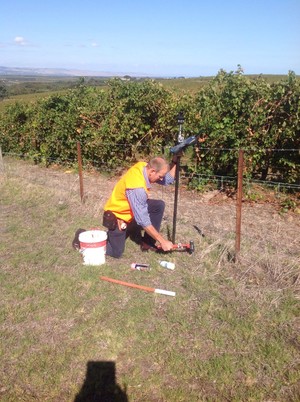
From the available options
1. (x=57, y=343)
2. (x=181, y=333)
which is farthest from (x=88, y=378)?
(x=181, y=333)

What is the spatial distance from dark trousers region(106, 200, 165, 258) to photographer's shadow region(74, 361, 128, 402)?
6.16ft

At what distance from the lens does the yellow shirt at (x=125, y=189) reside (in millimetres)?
4195

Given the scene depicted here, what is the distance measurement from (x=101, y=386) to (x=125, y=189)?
2.21m

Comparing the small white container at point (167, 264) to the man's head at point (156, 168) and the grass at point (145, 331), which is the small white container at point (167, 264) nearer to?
the grass at point (145, 331)

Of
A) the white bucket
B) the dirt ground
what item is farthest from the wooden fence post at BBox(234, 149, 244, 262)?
the white bucket

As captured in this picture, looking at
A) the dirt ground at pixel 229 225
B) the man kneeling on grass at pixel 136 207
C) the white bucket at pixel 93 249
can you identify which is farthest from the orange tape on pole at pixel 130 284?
the dirt ground at pixel 229 225

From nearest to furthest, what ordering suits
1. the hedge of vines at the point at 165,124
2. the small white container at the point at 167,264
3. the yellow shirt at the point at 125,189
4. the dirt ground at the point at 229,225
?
the dirt ground at the point at 229,225, the yellow shirt at the point at 125,189, the small white container at the point at 167,264, the hedge of vines at the point at 165,124

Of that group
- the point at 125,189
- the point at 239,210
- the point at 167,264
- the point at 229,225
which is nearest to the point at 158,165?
the point at 125,189

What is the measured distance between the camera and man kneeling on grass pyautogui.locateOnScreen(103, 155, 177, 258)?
13.6ft

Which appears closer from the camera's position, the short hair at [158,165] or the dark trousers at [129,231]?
the short hair at [158,165]

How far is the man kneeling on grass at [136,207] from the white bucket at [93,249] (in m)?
0.20

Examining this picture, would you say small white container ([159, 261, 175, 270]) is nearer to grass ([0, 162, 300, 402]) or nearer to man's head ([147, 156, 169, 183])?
grass ([0, 162, 300, 402])

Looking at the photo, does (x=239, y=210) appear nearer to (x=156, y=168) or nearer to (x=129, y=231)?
(x=156, y=168)

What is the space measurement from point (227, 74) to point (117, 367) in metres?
5.84
